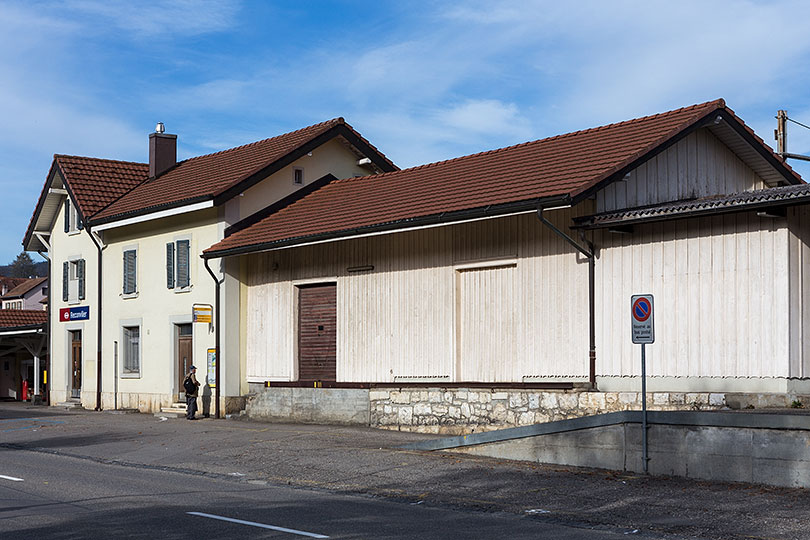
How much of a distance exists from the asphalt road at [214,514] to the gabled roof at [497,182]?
797cm

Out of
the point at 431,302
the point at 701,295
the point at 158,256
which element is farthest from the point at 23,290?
the point at 701,295

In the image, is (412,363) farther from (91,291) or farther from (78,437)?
(91,291)

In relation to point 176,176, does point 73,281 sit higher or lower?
lower

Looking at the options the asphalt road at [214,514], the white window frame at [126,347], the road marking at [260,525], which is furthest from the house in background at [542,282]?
the road marking at [260,525]

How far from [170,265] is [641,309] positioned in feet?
59.8

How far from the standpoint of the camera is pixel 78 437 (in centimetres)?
2333

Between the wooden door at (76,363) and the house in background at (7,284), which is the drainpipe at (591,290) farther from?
the house in background at (7,284)

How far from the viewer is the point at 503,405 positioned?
66.2 feet

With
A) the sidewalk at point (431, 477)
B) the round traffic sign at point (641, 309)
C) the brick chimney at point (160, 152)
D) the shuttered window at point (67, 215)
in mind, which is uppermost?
the brick chimney at point (160, 152)

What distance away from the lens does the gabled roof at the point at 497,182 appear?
1978 centimetres

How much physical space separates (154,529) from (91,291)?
25.3 meters

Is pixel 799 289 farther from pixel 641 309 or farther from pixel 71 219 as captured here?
pixel 71 219

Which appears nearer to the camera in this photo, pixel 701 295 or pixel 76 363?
pixel 701 295

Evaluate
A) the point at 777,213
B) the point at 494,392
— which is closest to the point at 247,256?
the point at 494,392
